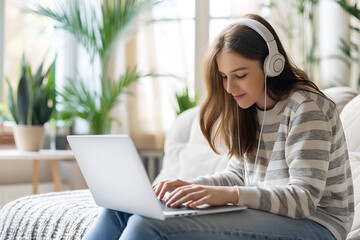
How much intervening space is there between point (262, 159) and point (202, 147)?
882 millimetres

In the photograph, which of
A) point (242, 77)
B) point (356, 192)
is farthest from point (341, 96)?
point (242, 77)

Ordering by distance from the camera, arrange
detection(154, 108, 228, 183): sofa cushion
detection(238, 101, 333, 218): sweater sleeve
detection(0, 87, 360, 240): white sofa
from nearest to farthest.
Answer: detection(238, 101, 333, 218): sweater sleeve < detection(0, 87, 360, 240): white sofa < detection(154, 108, 228, 183): sofa cushion

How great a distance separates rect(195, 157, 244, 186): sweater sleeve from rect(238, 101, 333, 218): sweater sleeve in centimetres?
30

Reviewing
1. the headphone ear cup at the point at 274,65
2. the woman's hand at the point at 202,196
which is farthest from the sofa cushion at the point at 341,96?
the woman's hand at the point at 202,196

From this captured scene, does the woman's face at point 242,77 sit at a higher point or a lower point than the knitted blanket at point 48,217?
higher

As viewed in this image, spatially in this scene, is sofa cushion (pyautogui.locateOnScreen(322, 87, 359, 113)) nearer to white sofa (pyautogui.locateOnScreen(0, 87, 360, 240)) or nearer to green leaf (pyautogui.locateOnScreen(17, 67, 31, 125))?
white sofa (pyautogui.locateOnScreen(0, 87, 360, 240))

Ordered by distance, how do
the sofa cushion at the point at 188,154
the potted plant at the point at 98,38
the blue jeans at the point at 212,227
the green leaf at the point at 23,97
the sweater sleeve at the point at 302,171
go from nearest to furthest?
the blue jeans at the point at 212,227 → the sweater sleeve at the point at 302,171 → the sofa cushion at the point at 188,154 → the green leaf at the point at 23,97 → the potted plant at the point at 98,38

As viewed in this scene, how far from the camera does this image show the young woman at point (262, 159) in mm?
1476

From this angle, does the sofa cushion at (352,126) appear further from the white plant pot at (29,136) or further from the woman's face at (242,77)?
the white plant pot at (29,136)

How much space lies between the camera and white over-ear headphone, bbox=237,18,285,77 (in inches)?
65.7

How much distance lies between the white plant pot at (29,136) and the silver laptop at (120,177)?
1.92 meters

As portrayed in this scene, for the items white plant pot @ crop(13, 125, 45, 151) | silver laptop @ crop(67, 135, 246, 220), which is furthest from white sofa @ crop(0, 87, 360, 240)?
white plant pot @ crop(13, 125, 45, 151)

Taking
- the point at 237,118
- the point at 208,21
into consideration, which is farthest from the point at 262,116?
the point at 208,21

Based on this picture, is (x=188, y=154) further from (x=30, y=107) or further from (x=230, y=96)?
(x=30, y=107)
